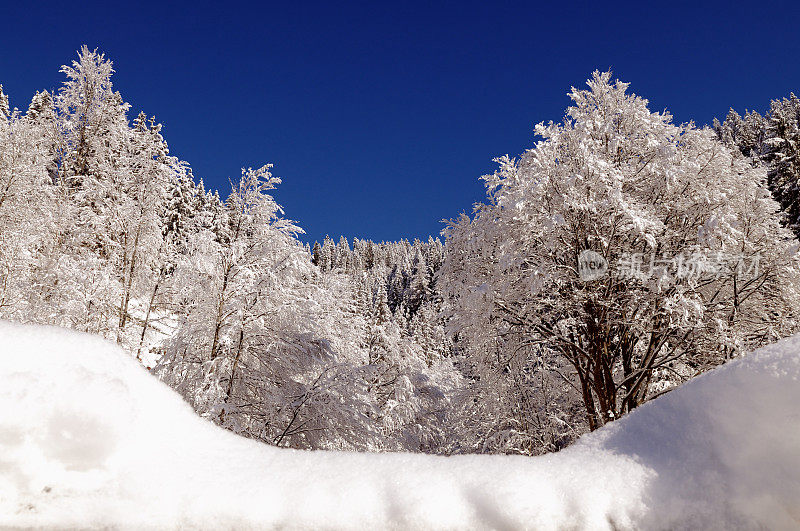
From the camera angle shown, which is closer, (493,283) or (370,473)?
(370,473)

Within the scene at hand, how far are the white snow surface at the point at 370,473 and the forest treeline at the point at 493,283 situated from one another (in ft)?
20.0

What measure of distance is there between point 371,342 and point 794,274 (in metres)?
19.8

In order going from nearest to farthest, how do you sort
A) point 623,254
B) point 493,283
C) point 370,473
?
point 370,473
point 623,254
point 493,283

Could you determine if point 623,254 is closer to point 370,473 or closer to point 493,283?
point 493,283

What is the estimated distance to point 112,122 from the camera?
14.4 meters

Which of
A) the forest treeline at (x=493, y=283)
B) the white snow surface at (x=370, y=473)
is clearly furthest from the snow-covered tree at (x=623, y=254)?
the white snow surface at (x=370, y=473)

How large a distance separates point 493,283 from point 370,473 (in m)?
8.04

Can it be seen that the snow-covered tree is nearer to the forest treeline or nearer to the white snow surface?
the forest treeline

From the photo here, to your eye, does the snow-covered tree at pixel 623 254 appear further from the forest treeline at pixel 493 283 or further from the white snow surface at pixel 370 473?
the white snow surface at pixel 370 473

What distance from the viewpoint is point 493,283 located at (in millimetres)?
9328

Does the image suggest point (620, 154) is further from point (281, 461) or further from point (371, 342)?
point (371, 342)

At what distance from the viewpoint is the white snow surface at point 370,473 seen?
55.8 inches

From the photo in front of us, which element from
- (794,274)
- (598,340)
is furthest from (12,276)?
(794,274)

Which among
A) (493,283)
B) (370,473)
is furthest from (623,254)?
(370,473)
